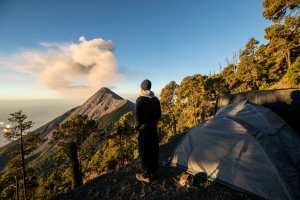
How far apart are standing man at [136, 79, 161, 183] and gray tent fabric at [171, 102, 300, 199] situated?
1327 mm

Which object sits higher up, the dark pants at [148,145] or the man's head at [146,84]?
the man's head at [146,84]

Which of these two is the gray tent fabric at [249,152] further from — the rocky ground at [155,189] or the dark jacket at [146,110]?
the dark jacket at [146,110]

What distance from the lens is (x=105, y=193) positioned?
5.37m

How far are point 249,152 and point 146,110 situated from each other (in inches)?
113

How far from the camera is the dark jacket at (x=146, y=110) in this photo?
503cm

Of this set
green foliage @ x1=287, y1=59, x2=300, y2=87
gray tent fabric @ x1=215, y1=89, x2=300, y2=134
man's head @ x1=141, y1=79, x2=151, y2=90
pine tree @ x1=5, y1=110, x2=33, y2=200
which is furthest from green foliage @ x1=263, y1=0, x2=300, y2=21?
pine tree @ x1=5, y1=110, x2=33, y2=200

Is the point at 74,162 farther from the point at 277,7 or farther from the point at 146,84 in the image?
the point at 277,7

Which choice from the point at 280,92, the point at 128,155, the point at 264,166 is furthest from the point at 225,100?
the point at 128,155

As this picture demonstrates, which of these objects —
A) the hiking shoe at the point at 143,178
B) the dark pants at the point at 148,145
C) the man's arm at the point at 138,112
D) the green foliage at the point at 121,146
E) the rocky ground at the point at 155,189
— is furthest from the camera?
the green foliage at the point at 121,146

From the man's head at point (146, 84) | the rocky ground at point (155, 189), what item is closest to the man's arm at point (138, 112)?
the man's head at point (146, 84)

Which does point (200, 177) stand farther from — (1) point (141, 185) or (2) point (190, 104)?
(2) point (190, 104)

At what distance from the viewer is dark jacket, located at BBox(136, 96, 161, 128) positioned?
5027mm

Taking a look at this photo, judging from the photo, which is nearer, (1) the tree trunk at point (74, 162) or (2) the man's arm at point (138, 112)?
(2) the man's arm at point (138, 112)

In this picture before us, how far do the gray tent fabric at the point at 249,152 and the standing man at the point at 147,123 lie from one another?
4.35ft
